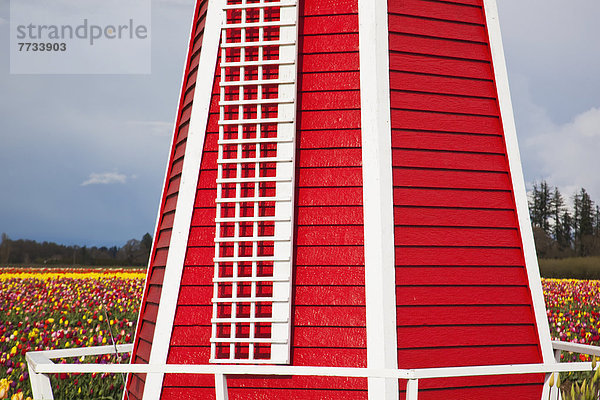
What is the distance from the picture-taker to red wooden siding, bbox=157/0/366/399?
207 inches

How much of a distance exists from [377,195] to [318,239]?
0.66 m

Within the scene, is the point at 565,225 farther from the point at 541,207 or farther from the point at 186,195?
the point at 186,195

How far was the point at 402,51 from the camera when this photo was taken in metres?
5.73

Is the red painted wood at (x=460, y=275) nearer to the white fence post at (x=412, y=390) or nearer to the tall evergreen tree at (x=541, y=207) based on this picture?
the white fence post at (x=412, y=390)

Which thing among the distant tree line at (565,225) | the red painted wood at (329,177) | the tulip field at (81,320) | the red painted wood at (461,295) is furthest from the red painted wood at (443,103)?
the distant tree line at (565,225)

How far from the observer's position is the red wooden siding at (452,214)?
17.5 ft

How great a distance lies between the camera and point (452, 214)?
5602 millimetres

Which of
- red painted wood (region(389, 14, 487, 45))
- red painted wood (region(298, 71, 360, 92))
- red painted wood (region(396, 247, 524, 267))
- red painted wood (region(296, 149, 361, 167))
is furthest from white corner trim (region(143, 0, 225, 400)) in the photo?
red painted wood (region(396, 247, 524, 267))

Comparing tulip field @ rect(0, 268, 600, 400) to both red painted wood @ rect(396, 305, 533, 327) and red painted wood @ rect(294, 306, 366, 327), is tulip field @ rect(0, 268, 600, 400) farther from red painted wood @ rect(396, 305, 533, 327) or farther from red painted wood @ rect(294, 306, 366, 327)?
red painted wood @ rect(396, 305, 533, 327)

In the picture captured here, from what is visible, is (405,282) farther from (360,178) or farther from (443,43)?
(443,43)

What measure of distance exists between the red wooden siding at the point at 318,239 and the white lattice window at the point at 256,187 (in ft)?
0.62

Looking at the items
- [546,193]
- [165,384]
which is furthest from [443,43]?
[546,193]

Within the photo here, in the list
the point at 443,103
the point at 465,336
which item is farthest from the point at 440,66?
the point at 465,336

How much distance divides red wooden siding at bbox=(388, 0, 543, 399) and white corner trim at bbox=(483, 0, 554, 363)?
0.20ft
